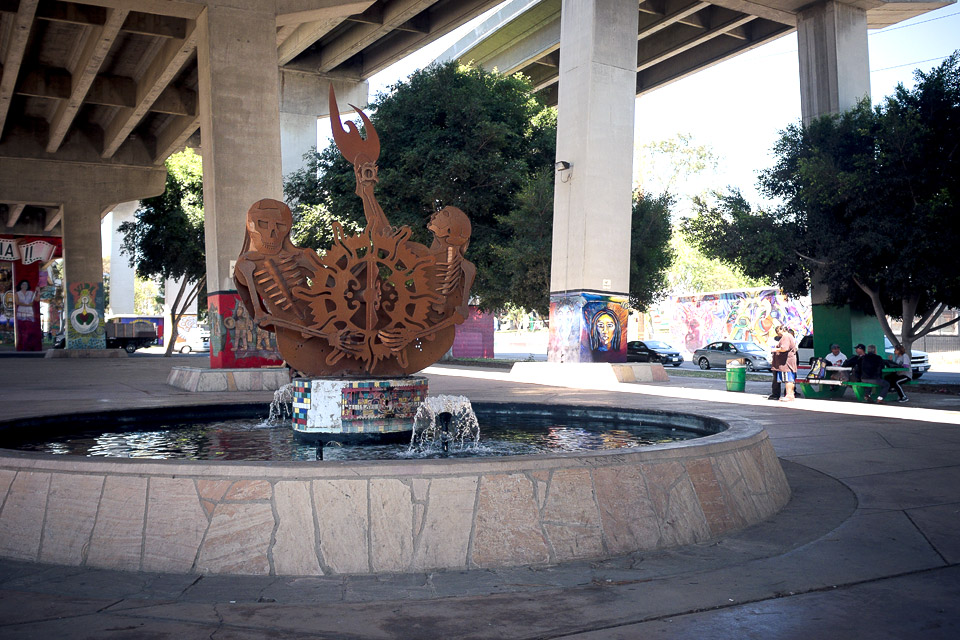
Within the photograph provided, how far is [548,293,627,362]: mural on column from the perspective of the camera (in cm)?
2236

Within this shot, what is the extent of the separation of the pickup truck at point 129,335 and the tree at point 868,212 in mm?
38159

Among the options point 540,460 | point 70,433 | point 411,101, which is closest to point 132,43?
point 411,101

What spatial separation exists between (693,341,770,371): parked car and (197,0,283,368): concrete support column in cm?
2393

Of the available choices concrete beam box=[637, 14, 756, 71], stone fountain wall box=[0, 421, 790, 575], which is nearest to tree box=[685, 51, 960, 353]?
concrete beam box=[637, 14, 756, 71]

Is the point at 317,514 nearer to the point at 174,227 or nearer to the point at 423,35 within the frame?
the point at 423,35

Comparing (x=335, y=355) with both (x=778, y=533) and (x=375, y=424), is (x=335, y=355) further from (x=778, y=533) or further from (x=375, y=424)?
(x=778, y=533)

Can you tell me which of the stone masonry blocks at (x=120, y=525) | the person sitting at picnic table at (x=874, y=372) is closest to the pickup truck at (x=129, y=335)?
the person sitting at picnic table at (x=874, y=372)

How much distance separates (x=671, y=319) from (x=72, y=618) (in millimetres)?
57541

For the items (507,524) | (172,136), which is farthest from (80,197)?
(507,524)

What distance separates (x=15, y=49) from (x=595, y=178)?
17317 millimetres

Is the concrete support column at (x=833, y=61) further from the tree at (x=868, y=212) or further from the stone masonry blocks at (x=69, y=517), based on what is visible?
the stone masonry blocks at (x=69, y=517)

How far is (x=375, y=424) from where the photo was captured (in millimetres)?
8789

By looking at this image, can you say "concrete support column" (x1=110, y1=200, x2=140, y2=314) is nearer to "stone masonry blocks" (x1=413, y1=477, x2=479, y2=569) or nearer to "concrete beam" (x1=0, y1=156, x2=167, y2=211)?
"concrete beam" (x1=0, y1=156, x2=167, y2=211)

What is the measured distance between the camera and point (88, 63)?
25.4 metres
